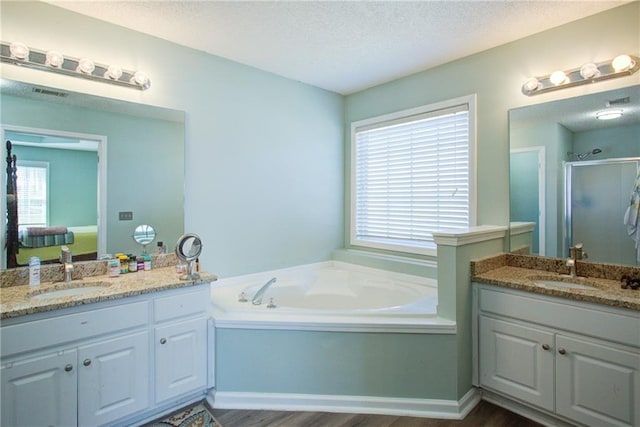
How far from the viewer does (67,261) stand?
204 cm

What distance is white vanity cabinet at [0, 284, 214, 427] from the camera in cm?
156

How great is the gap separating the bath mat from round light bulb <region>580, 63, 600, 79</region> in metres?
3.10

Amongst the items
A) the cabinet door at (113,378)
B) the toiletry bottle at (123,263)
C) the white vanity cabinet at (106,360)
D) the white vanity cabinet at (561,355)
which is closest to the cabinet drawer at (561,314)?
the white vanity cabinet at (561,355)

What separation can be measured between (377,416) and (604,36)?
9.01 ft

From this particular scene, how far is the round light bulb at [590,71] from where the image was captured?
81.4 inches

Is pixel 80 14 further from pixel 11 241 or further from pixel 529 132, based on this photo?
pixel 529 132

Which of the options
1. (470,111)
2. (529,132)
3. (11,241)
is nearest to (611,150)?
(529,132)

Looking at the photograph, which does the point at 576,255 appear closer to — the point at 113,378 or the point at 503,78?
the point at 503,78

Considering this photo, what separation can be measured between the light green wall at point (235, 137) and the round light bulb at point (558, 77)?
1956 mm

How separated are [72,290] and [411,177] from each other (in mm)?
2752

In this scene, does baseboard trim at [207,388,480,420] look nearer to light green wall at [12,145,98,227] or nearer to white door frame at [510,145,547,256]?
white door frame at [510,145,547,256]

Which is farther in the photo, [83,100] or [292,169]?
[292,169]

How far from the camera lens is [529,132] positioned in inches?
94.7

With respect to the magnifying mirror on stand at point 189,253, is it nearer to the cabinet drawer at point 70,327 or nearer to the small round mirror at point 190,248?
the small round mirror at point 190,248
